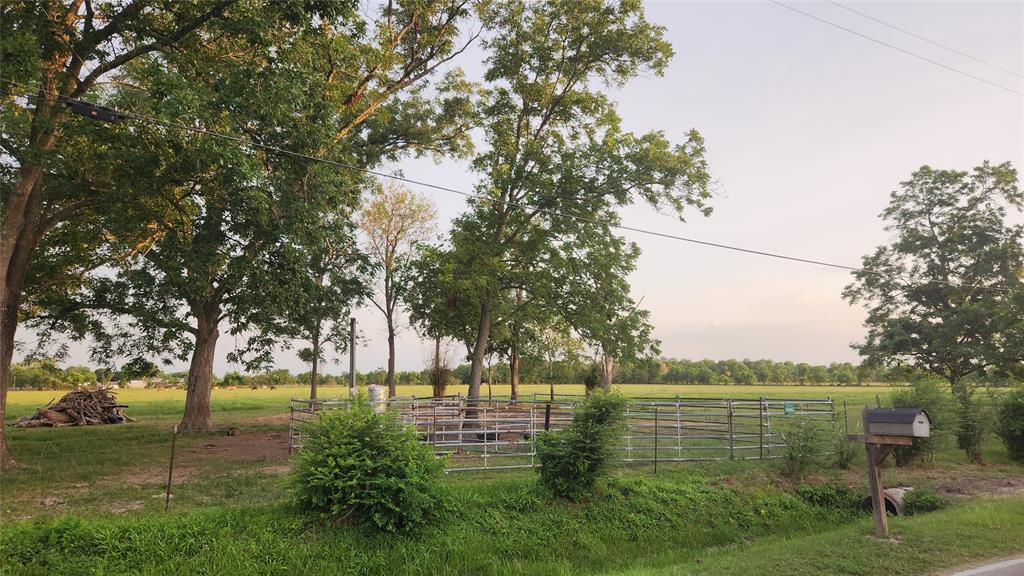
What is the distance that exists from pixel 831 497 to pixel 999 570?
5193mm

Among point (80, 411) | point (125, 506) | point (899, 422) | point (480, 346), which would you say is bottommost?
point (80, 411)

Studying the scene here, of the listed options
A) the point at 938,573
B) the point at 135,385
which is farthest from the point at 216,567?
the point at 135,385

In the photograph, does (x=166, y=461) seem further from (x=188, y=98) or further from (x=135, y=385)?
(x=135, y=385)

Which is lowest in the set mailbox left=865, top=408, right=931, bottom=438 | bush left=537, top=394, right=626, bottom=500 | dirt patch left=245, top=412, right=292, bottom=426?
dirt patch left=245, top=412, right=292, bottom=426

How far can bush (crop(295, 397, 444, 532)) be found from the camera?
25.8ft

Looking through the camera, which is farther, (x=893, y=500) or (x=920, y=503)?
(x=920, y=503)

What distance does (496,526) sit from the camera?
880 cm

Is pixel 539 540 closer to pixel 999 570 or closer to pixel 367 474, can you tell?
pixel 367 474

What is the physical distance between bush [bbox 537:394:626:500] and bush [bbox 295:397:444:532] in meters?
2.30

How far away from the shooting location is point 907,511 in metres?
11.2

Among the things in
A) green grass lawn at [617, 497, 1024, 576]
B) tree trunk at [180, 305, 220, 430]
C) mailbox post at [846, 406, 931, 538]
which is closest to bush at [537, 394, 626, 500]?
green grass lawn at [617, 497, 1024, 576]

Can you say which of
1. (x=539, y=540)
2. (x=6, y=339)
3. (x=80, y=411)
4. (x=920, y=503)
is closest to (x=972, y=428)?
(x=920, y=503)

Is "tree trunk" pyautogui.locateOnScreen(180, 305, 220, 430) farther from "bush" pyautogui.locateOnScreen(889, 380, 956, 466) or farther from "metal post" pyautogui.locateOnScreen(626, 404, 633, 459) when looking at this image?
"bush" pyautogui.locateOnScreen(889, 380, 956, 466)

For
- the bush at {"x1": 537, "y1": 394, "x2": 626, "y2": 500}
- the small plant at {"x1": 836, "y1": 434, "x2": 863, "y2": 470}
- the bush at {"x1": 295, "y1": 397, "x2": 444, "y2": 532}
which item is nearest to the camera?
the bush at {"x1": 295, "y1": 397, "x2": 444, "y2": 532}
